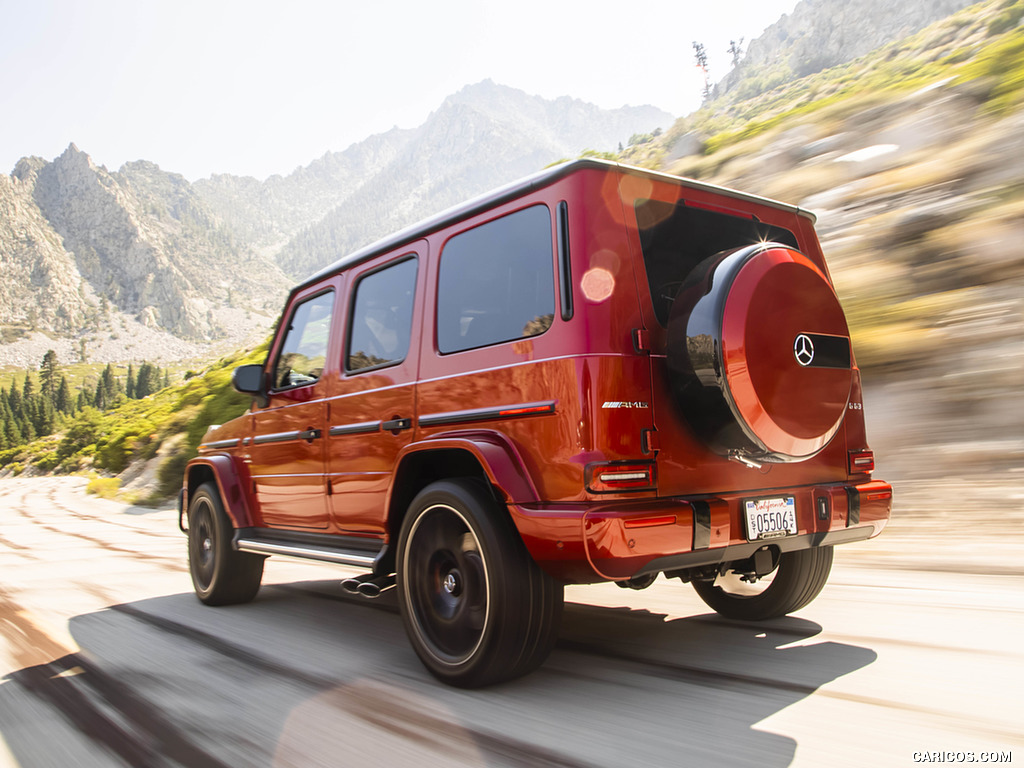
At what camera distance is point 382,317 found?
13.1 feet

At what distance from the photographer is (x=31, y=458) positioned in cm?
7212

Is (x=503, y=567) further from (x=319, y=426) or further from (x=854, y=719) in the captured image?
(x=319, y=426)

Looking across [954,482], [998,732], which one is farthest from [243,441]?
[954,482]

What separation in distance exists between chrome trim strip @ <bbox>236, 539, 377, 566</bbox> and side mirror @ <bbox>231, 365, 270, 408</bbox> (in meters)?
0.88

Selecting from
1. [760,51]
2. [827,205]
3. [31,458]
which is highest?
[760,51]

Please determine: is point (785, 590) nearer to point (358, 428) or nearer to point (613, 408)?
point (613, 408)

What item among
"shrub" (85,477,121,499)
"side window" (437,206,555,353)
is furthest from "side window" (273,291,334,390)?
"shrub" (85,477,121,499)

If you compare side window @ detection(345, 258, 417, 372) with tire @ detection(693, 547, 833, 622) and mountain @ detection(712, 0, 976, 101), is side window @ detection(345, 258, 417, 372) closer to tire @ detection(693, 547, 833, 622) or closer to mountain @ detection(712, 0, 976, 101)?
tire @ detection(693, 547, 833, 622)

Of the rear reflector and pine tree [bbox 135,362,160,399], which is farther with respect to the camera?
pine tree [bbox 135,362,160,399]

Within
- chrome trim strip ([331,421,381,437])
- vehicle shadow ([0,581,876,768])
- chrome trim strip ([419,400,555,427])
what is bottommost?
vehicle shadow ([0,581,876,768])

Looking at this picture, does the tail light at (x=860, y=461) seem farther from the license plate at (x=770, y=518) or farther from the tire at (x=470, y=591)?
the tire at (x=470, y=591)

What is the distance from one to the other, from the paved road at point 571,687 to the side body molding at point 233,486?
Answer: 0.61m

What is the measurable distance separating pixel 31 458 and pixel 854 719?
8288 centimetres

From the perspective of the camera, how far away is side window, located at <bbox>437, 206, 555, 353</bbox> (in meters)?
3.05
